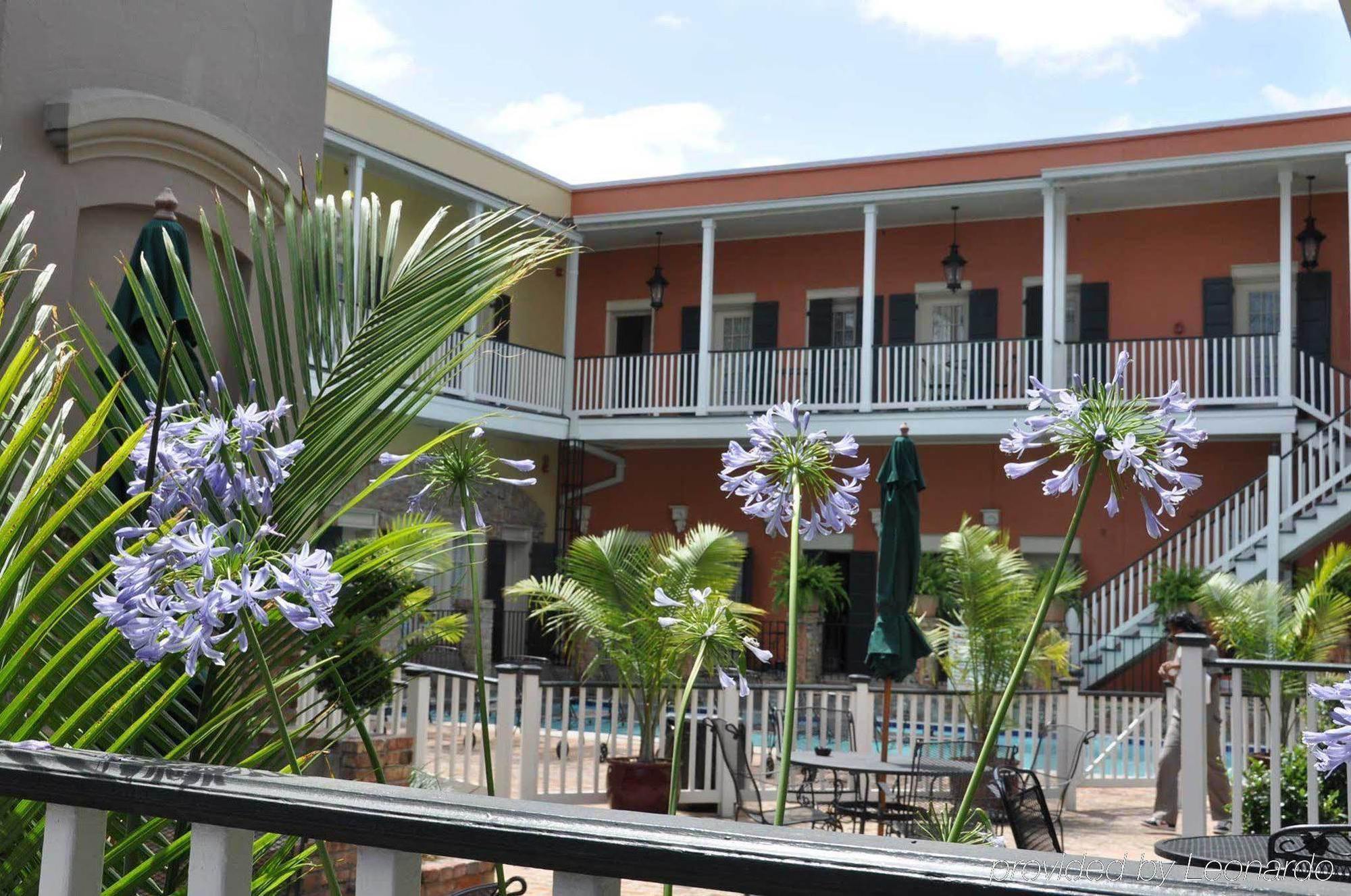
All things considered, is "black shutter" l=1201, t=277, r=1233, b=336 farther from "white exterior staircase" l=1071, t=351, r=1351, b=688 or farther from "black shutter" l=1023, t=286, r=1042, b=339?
"black shutter" l=1023, t=286, r=1042, b=339

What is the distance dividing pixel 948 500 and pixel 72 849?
17921mm

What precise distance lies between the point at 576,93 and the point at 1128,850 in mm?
52475

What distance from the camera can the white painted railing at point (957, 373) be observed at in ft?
54.3

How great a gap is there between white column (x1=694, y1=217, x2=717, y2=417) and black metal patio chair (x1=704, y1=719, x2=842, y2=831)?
9.27 metres

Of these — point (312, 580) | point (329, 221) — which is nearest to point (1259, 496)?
point (329, 221)

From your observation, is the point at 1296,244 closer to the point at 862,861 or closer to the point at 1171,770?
the point at 1171,770

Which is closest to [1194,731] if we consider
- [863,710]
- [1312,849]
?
[1312,849]

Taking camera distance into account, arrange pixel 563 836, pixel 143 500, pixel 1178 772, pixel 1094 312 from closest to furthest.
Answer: pixel 563 836 → pixel 143 500 → pixel 1178 772 → pixel 1094 312

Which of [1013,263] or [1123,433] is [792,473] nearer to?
[1123,433]

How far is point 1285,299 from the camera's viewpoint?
1561 cm

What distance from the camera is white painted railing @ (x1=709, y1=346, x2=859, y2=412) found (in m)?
17.7

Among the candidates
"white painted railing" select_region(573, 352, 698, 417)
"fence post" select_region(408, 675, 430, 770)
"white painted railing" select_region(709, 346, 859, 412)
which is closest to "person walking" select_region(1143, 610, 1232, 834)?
"fence post" select_region(408, 675, 430, 770)

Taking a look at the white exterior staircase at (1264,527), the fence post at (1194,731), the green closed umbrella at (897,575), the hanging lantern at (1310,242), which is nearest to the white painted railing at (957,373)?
the white exterior staircase at (1264,527)

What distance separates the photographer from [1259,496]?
1551 centimetres
